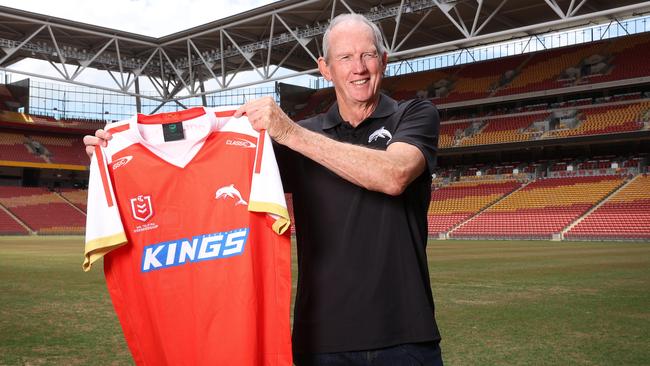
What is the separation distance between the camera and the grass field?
5.82 metres

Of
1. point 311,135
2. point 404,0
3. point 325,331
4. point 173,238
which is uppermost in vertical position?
point 404,0

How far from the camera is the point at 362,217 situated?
230 cm

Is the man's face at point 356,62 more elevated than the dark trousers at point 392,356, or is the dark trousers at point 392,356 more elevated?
the man's face at point 356,62

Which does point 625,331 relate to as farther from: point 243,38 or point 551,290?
point 243,38

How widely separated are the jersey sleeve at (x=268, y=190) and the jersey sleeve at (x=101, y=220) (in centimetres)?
58

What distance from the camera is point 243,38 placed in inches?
1459

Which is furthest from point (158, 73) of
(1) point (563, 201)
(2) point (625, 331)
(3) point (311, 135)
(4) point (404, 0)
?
(3) point (311, 135)

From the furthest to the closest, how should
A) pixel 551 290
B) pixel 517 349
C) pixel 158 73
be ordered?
pixel 158 73 < pixel 551 290 < pixel 517 349

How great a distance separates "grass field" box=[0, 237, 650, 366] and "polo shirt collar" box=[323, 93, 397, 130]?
3.61 meters

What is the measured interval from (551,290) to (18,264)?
13.3 m

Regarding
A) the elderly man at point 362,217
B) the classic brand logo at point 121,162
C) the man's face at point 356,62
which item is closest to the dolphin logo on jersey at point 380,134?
the elderly man at point 362,217

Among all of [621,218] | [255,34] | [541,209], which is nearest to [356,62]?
[621,218]

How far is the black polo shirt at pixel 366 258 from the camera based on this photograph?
224 centimetres

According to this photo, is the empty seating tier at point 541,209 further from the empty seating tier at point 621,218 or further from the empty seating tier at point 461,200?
the empty seating tier at point 461,200
